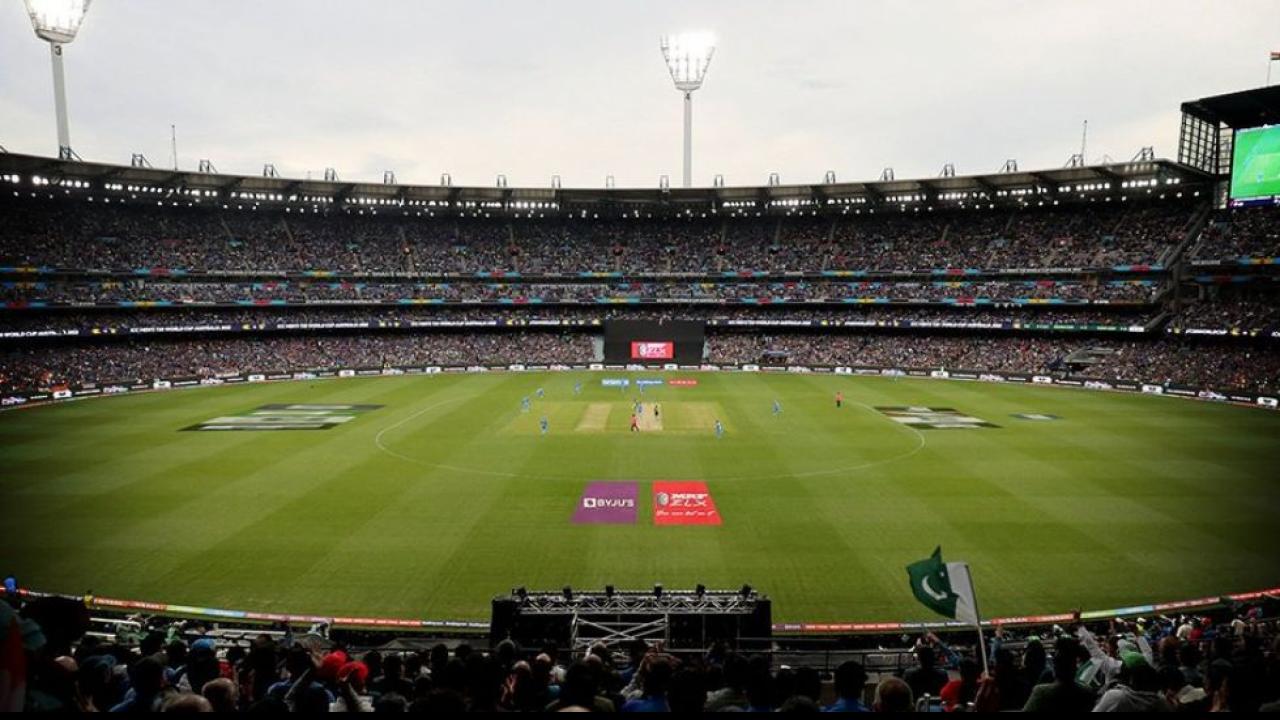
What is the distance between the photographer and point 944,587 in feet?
41.7

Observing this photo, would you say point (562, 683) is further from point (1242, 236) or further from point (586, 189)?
point (1242, 236)

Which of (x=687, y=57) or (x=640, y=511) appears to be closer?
(x=640, y=511)

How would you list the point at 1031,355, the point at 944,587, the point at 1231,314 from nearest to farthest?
1. the point at 944,587
2. the point at 1231,314
3. the point at 1031,355

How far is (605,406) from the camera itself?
5053 centimetres

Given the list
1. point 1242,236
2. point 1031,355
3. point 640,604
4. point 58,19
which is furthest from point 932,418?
point 58,19

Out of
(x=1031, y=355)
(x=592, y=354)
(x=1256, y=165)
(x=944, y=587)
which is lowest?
(x=592, y=354)

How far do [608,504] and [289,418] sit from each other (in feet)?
94.2

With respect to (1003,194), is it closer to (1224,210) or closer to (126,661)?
(1224,210)

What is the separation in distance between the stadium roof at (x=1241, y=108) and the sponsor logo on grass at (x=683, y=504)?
63334 millimetres

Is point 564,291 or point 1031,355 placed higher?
point 564,291

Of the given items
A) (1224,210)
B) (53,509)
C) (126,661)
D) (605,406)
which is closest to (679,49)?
(605,406)

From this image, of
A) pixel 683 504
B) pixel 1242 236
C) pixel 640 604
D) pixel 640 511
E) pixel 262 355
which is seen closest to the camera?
pixel 640 604

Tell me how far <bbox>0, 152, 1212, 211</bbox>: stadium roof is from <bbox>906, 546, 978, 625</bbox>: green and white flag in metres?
66.8

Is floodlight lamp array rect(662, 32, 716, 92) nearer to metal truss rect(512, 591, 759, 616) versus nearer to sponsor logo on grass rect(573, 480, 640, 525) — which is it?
sponsor logo on grass rect(573, 480, 640, 525)
